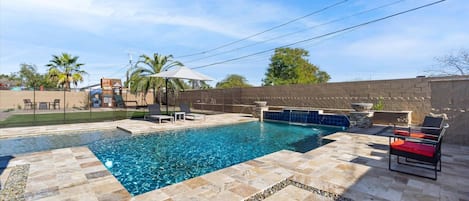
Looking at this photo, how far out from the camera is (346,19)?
35.6 ft

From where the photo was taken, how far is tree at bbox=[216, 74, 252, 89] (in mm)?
35656

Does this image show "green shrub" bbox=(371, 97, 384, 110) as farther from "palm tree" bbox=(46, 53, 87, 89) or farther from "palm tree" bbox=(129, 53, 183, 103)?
"palm tree" bbox=(46, 53, 87, 89)

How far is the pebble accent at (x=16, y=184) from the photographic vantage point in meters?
2.71

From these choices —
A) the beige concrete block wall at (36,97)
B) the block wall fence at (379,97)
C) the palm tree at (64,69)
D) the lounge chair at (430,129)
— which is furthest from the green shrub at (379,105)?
the palm tree at (64,69)

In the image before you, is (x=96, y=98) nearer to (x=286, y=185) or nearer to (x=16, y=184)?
(x=16, y=184)

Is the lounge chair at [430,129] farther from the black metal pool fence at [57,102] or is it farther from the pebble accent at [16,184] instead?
the black metal pool fence at [57,102]

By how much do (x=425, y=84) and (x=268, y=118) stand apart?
672 centimetres

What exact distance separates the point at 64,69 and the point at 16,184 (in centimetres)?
2193

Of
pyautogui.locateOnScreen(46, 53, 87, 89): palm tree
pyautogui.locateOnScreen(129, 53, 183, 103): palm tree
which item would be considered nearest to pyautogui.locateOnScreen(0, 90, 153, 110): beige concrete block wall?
pyautogui.locateOnScreen(46, 53, 87, 89): palm tree

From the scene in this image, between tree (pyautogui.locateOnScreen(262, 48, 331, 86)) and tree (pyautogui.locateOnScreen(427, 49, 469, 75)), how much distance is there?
12.1 meters

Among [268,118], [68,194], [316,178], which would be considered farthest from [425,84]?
[68,194]

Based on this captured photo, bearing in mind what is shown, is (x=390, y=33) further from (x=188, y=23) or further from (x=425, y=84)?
(x=188, y=23)

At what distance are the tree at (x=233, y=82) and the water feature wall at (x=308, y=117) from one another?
23.6 meters

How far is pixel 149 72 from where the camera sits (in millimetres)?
17672
